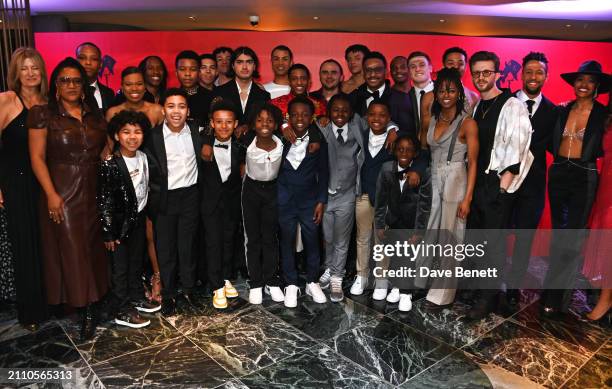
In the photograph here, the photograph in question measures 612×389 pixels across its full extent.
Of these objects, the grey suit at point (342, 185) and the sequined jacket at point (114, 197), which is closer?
the sequined jacket at point (114, 197)

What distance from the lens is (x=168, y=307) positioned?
362 centimetres

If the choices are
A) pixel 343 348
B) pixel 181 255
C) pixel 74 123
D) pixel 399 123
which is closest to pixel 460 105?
pixel 399 123

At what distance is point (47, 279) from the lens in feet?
10.8

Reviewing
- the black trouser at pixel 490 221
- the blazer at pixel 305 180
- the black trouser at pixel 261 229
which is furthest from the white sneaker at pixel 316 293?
the black trouser at pixel 490 221

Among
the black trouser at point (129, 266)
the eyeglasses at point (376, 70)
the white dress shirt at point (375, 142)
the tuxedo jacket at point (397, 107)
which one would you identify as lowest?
the black trouser at point (129, 266)

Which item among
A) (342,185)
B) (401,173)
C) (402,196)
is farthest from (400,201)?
(342,185)

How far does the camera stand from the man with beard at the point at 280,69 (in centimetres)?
427

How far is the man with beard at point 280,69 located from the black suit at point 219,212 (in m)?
→ 0.96

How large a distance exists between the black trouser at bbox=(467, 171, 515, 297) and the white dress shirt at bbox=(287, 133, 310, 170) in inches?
50.6

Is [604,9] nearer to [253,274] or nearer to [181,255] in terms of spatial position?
[253,274]

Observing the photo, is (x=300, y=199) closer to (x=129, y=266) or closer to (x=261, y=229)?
(x=261, y=229)

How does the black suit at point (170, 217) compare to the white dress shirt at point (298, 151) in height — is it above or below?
below

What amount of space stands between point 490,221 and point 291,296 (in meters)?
1.60

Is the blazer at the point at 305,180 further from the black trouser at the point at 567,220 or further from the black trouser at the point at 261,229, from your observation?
the black trouser at the point at 567,220
